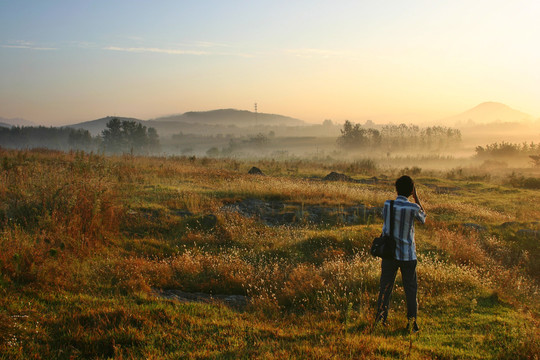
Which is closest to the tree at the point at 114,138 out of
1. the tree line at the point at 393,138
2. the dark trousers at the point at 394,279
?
the tree line at the point at 393,138

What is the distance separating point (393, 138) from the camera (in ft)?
355

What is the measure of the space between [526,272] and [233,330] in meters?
9.96

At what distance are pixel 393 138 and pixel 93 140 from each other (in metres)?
98.4

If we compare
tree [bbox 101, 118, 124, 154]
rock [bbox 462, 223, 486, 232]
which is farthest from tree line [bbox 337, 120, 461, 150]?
rock [bbox 462, 223, 486, 232]

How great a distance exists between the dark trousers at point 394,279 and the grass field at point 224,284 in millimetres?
349

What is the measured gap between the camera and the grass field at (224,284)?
4.69 m

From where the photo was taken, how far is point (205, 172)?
79.3 ft

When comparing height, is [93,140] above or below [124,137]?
above

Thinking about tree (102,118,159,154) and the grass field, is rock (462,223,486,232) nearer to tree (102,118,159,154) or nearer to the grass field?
the grass field

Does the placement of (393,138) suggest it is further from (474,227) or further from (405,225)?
(405,225)

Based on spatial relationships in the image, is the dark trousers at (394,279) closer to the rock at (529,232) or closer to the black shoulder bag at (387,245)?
the black shoulder bag at (387,245)

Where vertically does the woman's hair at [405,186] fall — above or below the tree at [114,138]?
below

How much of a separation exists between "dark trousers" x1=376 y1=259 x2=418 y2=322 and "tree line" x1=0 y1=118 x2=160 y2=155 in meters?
78.4

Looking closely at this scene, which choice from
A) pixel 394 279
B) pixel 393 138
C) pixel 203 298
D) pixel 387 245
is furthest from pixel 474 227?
pixel 393 138
